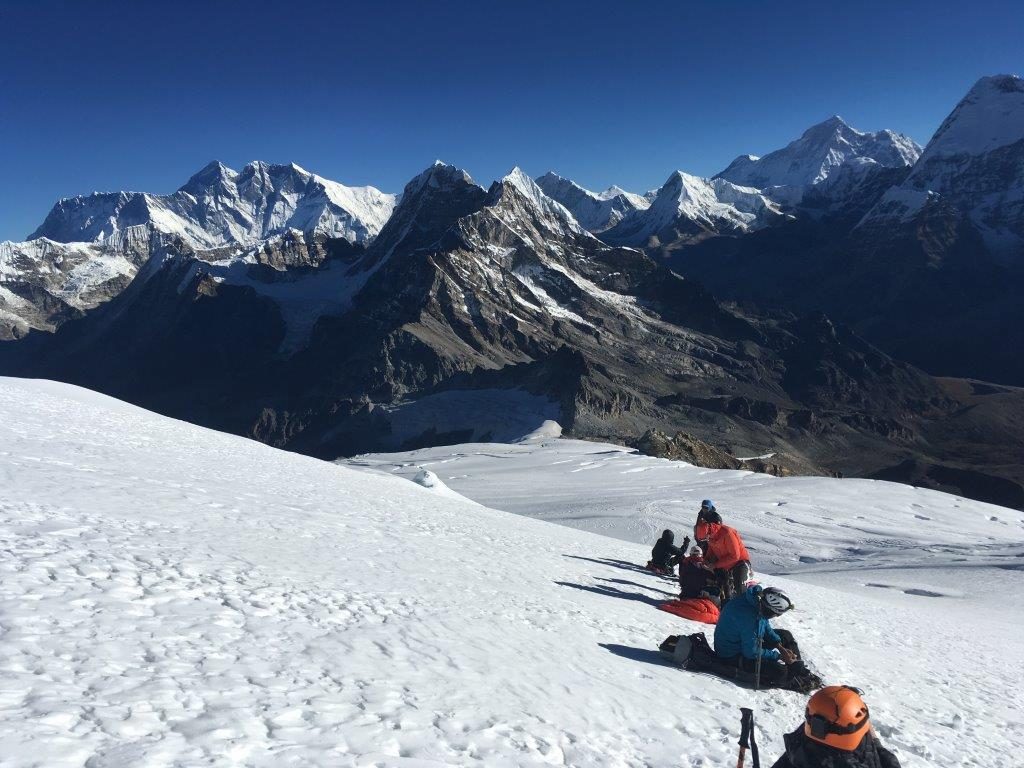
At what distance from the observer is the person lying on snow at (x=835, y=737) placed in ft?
20.1

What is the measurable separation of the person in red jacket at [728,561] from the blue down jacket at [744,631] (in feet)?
12.1

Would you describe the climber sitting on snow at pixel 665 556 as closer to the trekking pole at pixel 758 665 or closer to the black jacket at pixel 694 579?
the black jacket at pixel 694 579

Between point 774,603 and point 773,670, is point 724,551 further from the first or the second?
point 774,603

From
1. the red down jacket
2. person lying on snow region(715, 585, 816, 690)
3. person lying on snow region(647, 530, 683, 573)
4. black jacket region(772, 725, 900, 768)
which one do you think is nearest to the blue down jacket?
person lying on snow region(715, 585, 816, 690)

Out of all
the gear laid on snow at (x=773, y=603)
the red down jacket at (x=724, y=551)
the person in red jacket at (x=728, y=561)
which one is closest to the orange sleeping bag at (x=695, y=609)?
the person in red jacket at (x=728, y=561)

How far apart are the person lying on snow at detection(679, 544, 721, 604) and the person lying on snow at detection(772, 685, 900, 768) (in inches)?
315

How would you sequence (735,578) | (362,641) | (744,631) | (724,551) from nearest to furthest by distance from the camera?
(362,641), (744,631), (735,578), (724,551)

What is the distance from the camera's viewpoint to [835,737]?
6141 millimetres

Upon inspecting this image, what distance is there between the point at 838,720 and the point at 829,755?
354 mm

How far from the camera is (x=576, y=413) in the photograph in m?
144

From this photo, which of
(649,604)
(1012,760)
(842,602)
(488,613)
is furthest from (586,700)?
(842,602)

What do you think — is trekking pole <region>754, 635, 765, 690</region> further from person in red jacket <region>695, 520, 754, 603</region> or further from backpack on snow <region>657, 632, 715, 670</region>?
person in red jacket <region>695, 520, 754, 603</region>

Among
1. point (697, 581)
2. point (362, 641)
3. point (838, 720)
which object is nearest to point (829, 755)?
point (838, 720)

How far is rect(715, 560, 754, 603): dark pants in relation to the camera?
13773mm
